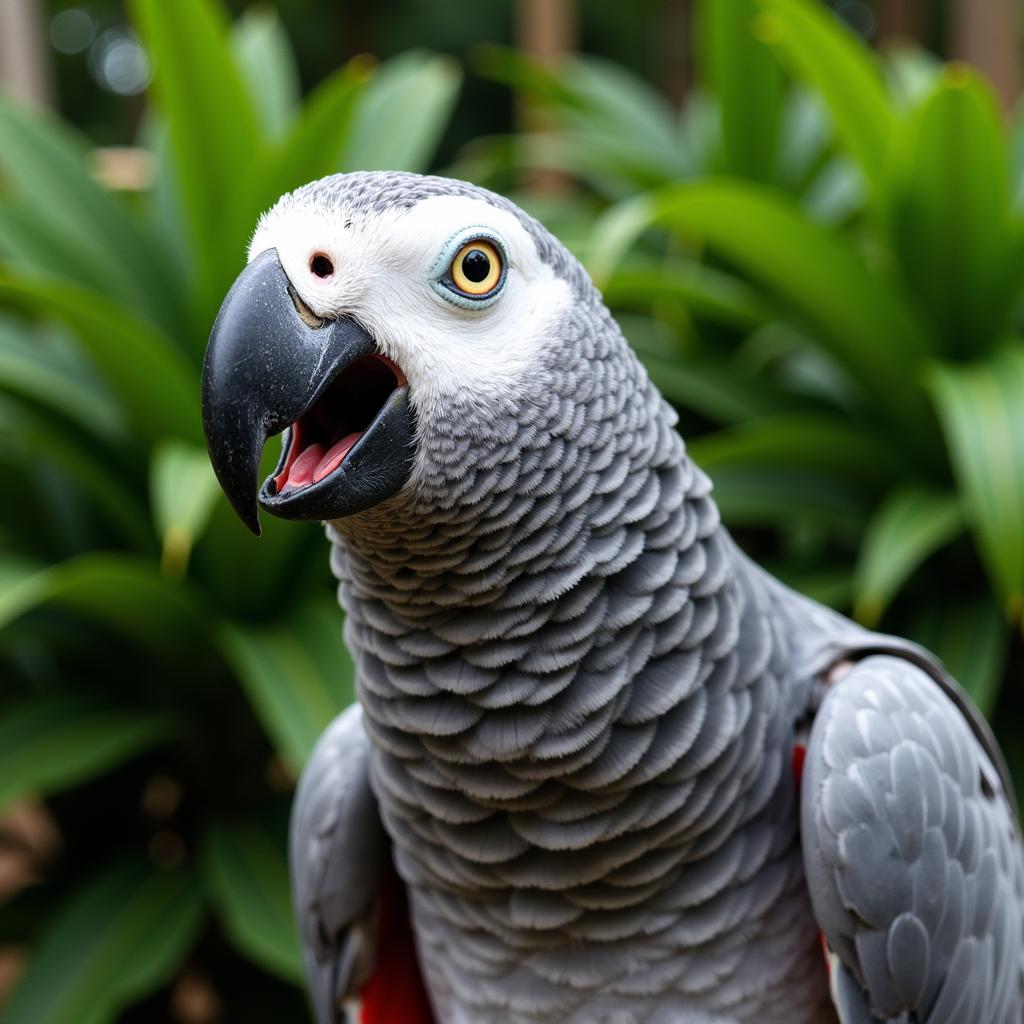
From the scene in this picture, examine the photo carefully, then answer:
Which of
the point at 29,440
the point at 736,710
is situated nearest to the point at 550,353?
the point at 736,710

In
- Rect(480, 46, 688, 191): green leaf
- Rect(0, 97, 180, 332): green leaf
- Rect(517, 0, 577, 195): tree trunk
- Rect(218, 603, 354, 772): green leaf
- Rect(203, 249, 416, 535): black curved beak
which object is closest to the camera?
Rect(203, 249, 416, 535): black curved beak

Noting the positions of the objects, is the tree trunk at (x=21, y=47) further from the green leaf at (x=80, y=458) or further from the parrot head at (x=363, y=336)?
the parrot head at (x=363, y=336)

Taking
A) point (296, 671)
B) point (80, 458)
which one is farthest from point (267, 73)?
point (296, 671)

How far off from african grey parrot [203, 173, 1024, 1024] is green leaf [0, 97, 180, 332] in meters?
1.22

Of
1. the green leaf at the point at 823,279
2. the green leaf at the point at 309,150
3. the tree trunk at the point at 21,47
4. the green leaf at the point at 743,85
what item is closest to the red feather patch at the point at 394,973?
the green leaf at the point at 823,279

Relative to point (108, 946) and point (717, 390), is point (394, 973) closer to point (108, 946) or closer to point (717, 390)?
point (108, 946)

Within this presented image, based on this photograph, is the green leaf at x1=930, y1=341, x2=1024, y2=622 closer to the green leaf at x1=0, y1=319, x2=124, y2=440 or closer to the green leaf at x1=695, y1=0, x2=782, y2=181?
the green leaf at x1=695, y1=0, x2=782, y2=181

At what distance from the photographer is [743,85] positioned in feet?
7.43

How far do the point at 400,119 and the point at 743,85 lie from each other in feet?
2.37

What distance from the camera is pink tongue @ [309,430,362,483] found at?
0.70 m

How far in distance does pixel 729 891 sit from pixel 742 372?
1.29 meters

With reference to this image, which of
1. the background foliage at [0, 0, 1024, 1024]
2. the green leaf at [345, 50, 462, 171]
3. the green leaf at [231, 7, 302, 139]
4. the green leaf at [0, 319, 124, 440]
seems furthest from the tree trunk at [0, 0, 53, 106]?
the green leaf at [0, 319, 124, 440]

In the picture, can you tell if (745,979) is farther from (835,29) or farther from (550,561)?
(835,29)

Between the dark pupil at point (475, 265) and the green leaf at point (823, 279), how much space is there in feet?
3.05
